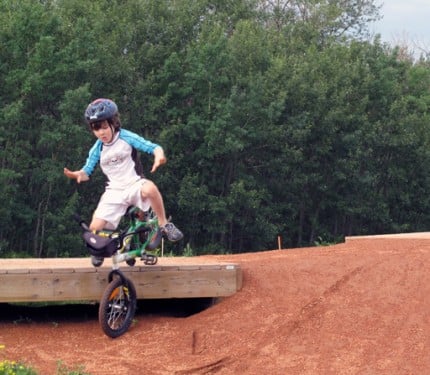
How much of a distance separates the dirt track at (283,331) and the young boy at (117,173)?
1060 mm

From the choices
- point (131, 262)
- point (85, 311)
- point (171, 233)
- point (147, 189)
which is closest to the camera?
point (147, 189)

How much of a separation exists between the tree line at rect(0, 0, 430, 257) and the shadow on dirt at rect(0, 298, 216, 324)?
2001 cm

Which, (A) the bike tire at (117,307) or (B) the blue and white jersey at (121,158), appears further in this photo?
(B) the blue and white jersey at (121,158)

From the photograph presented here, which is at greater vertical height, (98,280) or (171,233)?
(171,233)

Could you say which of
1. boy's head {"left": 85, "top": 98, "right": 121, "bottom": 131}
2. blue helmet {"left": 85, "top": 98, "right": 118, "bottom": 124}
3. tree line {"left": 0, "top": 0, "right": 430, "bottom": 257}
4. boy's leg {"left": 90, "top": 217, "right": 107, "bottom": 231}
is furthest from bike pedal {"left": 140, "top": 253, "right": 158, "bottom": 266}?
tree line {"left": 0, "top": 0, "right": 430, "bottom": 257}

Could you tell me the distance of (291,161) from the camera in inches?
1469

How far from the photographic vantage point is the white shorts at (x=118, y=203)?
861cm

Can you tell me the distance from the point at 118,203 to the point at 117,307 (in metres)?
0.97

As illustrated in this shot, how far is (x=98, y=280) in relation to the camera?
28.8 feet

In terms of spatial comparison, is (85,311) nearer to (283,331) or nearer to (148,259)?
(148,259)

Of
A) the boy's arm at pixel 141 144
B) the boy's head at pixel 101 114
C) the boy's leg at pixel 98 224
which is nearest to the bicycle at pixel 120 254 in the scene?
the boy's leg at pixel 98 224

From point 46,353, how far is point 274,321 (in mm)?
2198

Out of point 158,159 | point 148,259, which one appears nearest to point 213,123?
point 148,259

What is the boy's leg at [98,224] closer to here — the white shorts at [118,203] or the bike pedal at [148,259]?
the white shorts at [118,203]
